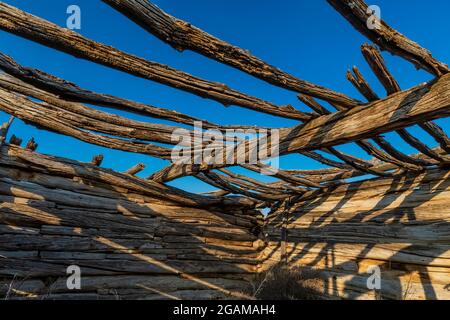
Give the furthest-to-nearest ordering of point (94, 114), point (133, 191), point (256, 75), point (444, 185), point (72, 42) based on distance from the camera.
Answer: point (133, 191), point (444, 185), point (94, 114), point (256, 75), point (72, 42)

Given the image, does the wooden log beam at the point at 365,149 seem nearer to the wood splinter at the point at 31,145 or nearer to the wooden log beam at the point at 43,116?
the wooden log beam at the point at 43,116

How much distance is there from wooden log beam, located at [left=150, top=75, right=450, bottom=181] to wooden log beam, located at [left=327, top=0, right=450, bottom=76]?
7.5 inches

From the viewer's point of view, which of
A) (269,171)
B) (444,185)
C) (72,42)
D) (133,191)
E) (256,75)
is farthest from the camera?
(133,191)

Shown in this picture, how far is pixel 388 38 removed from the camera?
7.58 ft

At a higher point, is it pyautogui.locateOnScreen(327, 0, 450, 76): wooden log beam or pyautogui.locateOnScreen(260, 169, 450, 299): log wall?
pyautogui.locateOnScreen(327, 0, 450, 76): wooden log beam

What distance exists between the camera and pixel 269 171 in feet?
18.1

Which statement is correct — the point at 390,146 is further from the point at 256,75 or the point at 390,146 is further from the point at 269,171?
the point at 256,75

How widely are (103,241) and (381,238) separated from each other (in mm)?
4729

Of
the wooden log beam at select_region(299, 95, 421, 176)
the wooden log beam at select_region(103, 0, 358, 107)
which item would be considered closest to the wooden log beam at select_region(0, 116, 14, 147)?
the wooden log beam at select_region(103, 0, 358, 107)

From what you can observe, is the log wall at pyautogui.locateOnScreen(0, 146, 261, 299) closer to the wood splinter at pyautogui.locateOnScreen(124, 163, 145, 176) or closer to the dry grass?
the wood splinter at pyautogui.locateOnScreen(124, 163, 145, 176)

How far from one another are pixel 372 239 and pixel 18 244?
18.4 feet

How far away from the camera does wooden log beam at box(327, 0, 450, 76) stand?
2074 millimetres

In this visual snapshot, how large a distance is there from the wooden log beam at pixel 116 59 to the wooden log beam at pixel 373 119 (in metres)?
0.40
